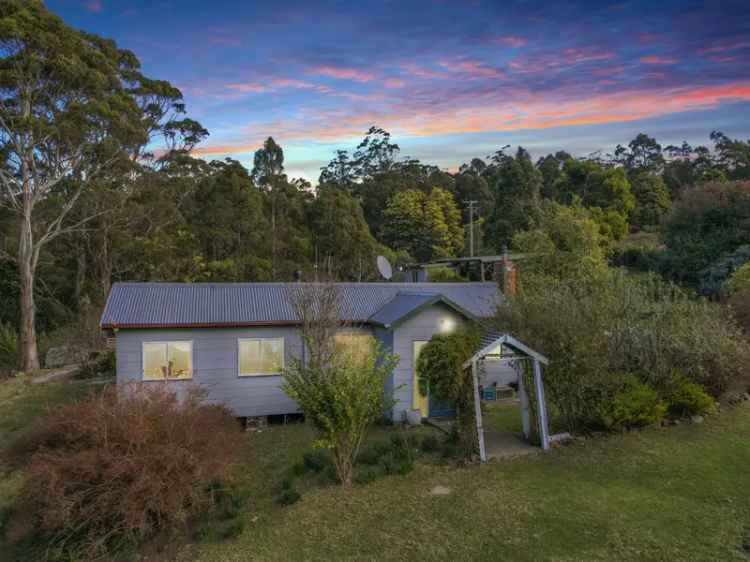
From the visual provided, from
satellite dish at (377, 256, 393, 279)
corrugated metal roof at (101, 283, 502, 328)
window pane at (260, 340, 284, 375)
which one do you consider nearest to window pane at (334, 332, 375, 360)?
corrugated metal roof at (101, 283, 502, 328)

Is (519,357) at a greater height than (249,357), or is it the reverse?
(249,357)

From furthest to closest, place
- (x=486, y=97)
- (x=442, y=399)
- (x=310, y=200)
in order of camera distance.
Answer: (x=310, y=200), (x=486, y=97), (x=442, y=399)

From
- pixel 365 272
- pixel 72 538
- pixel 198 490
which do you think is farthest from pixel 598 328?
pixel 365 272

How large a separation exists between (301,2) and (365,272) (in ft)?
77.9

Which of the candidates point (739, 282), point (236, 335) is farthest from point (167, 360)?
point (739, 282)

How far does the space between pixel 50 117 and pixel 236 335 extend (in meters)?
16.6

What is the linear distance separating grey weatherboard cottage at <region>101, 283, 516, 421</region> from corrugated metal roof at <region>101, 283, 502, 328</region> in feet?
0.08

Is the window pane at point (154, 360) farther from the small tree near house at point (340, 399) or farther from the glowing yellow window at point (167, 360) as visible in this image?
the small tree near house at point (340, 399)

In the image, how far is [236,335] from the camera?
14.1 metres

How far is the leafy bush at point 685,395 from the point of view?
39.7 feet

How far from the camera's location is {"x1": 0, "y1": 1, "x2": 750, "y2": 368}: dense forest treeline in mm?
22891

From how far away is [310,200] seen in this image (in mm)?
43500

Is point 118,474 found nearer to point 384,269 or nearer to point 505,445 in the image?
point 505,445

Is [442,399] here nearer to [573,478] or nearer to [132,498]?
[573,478]
